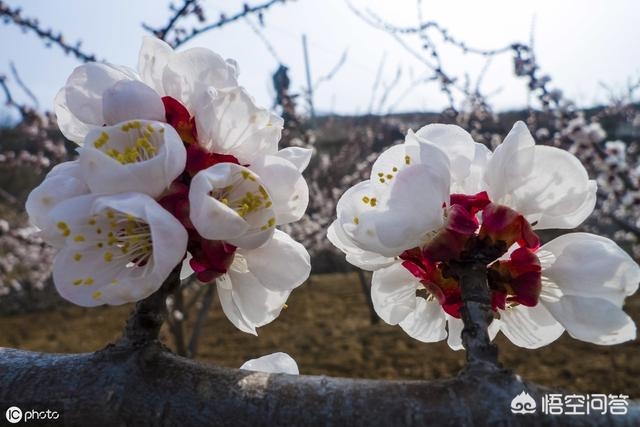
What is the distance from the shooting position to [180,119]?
30.1 inches

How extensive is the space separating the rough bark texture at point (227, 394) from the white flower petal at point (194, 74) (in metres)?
0.32

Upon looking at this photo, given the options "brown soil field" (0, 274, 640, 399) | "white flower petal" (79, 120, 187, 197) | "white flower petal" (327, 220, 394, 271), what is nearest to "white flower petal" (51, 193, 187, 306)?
"white flower petal" (79, 120, 187, 197)

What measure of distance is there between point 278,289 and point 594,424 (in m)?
0.42

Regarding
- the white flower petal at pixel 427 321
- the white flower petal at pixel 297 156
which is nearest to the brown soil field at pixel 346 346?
the white flower petal at pixel 427 321

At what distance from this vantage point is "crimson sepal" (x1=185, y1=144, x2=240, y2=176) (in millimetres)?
741

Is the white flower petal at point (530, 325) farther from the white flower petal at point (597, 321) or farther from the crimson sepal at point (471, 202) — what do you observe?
the crimson sepal at point (471, 202)

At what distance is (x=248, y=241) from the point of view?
71cm

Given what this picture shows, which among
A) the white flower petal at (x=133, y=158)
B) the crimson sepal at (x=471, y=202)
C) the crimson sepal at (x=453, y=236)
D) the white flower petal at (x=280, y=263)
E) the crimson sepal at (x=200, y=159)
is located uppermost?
the white flower petal at (x=133, y=158)

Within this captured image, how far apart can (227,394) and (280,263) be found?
8.6 inches

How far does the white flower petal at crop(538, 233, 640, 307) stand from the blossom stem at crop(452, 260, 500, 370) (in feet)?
0.36

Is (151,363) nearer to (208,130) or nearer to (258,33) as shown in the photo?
(208,130)

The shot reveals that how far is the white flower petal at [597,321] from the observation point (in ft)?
2.29

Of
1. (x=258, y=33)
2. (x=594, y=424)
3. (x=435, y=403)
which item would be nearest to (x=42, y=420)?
(x=435, y=403)

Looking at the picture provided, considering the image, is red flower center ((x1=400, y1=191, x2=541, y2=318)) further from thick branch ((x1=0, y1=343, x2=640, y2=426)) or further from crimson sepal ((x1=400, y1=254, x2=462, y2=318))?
thick branch ((x1=0, y1=343, x2=640, y2=426))
